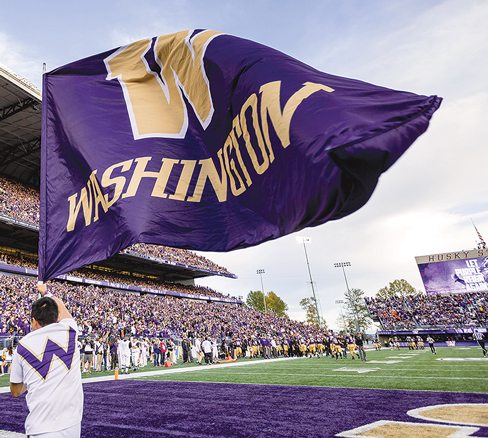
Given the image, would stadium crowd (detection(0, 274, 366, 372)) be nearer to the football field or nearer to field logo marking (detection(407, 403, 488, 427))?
the football field

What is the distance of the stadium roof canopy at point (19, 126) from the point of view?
929 inches

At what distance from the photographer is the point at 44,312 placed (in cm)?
242

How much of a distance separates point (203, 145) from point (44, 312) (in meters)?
2.02

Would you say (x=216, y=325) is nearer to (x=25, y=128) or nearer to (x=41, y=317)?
(x=25, y=128)

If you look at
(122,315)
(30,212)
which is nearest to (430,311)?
(122,315)

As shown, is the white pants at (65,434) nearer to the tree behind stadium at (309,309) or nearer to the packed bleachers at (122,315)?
the packed bleachers at (122,315)

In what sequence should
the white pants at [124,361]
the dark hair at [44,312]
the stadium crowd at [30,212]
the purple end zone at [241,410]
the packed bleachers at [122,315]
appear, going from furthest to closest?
the stadium crowd at [30,212] < the packed bleachers at [122,315] < the white pants at [124,361] < the purple end zone at [241,410] < the dark hair at [44,312]

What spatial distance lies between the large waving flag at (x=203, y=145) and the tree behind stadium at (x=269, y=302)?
84850 mm

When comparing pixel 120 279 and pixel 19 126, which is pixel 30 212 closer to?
pixel 19 126

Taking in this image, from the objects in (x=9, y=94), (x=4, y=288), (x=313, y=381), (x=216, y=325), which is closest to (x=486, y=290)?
(x=216, y=325)

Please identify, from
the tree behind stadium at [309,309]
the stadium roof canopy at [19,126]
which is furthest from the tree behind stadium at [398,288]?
the stadium roof canopy at [19,126]

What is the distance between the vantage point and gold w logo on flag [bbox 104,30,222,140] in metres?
3.54

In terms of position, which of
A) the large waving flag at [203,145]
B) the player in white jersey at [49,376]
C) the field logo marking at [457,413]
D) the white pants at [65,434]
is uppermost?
the large waving flag at [203,145]

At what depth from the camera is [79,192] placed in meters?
4.11
